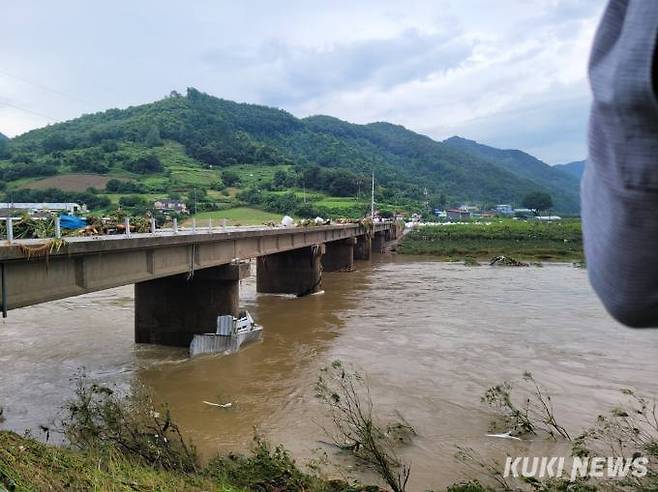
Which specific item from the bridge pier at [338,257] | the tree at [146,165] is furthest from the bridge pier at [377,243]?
the tree at [146,165]

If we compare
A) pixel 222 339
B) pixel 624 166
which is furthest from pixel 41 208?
pixel 624 166

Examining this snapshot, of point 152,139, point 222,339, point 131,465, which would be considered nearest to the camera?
point 131,465

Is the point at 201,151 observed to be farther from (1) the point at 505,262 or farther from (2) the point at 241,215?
(1) the point at 505,262

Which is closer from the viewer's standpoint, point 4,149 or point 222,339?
point 222,339

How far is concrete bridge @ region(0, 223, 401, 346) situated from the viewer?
10.1m

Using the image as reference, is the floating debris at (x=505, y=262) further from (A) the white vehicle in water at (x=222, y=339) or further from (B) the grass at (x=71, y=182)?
(B) the grass at (x=71, y=182)

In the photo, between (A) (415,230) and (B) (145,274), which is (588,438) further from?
(A) (415,230)

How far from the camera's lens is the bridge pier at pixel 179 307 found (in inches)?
683

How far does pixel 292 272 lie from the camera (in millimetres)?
29578

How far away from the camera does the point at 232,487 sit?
7.02 m

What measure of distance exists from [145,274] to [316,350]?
6338 mm

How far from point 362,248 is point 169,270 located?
3734 cm

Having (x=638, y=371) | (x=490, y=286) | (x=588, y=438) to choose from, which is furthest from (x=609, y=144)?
(x=490, y=286)

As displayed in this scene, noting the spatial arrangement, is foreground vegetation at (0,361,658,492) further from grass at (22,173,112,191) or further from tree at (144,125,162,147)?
tree at (144,125,162,147)
